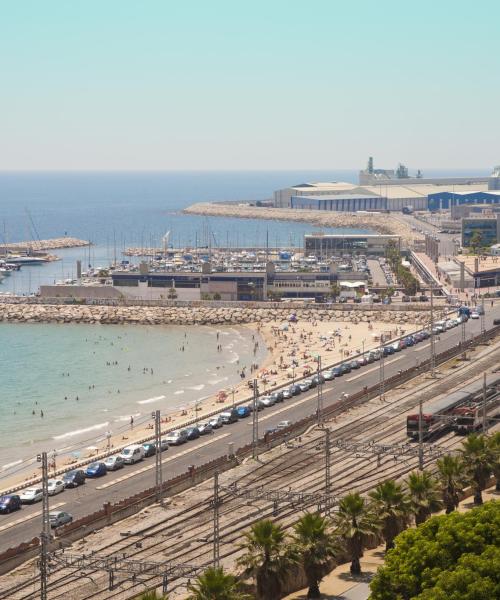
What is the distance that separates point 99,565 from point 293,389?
2574cm

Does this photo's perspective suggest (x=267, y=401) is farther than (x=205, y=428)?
Yes

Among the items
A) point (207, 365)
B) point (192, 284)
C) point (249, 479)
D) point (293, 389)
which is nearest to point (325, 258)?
point (192, 284)

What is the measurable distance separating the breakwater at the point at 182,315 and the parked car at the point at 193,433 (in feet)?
117

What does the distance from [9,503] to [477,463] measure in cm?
1366

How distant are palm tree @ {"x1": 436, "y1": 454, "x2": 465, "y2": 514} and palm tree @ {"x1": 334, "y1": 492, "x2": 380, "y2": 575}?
4.15m

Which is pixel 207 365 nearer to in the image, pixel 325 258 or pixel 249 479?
pixel 249 479

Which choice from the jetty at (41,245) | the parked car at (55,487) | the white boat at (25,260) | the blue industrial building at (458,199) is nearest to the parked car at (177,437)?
the parked car at (55,487)

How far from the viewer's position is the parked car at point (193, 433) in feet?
152

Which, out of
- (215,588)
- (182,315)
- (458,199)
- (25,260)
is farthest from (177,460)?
(458,199)

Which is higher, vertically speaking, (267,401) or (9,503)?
(9,503)

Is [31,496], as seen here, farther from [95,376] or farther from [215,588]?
[95,376]

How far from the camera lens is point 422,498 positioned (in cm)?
3189

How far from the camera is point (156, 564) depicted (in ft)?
96.4

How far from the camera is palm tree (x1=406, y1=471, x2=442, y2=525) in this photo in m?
31.6
